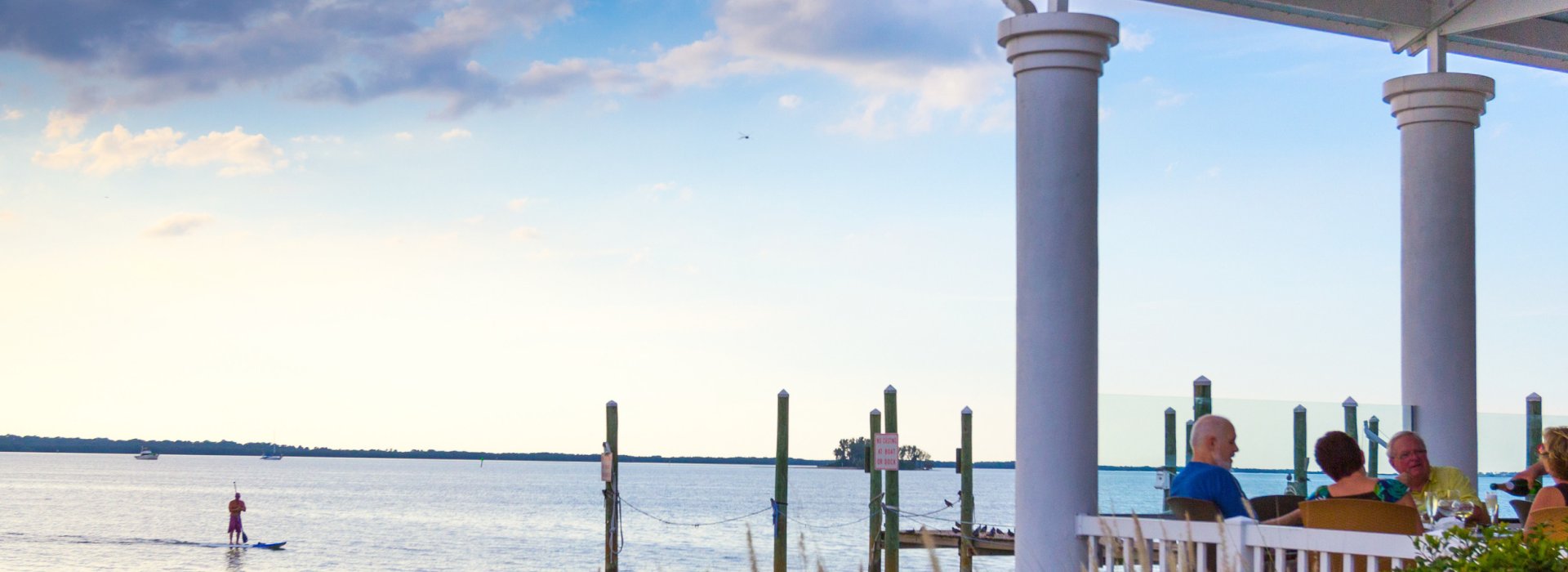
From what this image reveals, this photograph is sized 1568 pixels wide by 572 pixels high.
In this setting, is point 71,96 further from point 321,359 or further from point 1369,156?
point 321,359

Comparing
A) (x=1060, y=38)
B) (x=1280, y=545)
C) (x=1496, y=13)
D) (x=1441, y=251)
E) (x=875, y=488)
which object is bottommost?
(x=875, y=488)

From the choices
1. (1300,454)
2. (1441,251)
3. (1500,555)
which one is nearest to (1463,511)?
(1500,555)

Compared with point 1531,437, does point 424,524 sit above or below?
below

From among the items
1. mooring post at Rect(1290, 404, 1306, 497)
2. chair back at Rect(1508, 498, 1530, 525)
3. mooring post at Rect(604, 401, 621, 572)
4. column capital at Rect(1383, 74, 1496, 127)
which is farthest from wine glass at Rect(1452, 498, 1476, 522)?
mooring post at Rect(604, 401, 621, 572)

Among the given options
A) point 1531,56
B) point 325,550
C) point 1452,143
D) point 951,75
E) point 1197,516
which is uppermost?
point 951,75

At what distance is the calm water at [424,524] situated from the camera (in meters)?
33.8

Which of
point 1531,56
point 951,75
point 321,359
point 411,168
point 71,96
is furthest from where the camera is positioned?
point 321,359

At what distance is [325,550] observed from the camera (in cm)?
3969

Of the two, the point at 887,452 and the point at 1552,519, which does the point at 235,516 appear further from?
the point at 1552,519

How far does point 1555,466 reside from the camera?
13.5ft

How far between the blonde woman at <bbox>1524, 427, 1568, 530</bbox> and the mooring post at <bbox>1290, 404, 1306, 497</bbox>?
3333 millimetres

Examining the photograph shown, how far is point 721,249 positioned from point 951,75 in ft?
49.6

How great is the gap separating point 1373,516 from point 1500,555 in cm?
133

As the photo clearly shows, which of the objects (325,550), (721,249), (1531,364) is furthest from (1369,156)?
(325,550)
